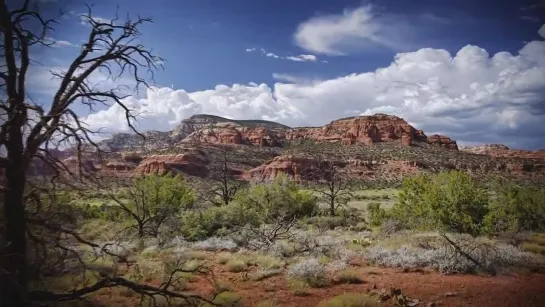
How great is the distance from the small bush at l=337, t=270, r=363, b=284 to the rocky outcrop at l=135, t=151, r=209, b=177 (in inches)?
2498

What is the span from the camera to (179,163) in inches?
3027

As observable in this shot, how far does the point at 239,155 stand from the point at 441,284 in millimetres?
85345

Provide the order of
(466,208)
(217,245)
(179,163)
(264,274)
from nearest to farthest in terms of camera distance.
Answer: (264,274)
(217,245)
(466,208)
(179,163)

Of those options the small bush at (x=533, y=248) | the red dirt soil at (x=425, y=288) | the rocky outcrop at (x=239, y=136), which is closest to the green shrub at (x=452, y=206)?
the small bush at (x=533, y=248)

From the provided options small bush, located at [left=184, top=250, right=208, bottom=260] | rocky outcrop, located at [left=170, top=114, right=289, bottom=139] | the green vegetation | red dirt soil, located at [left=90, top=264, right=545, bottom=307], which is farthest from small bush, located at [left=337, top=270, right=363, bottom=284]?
rocky outcrop, located at [left=170, top=114, right=289, bottom=139]

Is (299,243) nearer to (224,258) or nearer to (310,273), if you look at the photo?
(224,258)

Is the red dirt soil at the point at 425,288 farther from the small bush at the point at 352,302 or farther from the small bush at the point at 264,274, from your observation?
the small bush at the point at 352,302

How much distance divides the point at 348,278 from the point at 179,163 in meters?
69.0

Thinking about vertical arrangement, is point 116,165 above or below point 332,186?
above

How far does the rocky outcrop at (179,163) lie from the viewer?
244 ft

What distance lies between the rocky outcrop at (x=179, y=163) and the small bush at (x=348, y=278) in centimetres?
6346

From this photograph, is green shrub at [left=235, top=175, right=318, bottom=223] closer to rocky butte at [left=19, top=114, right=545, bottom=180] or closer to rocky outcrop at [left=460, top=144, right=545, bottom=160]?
rocky butte at [left=19, top=114, right=545, bottom=180]

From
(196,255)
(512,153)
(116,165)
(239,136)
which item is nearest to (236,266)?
(196,255)

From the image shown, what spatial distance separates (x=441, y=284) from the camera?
1004 centimetres
